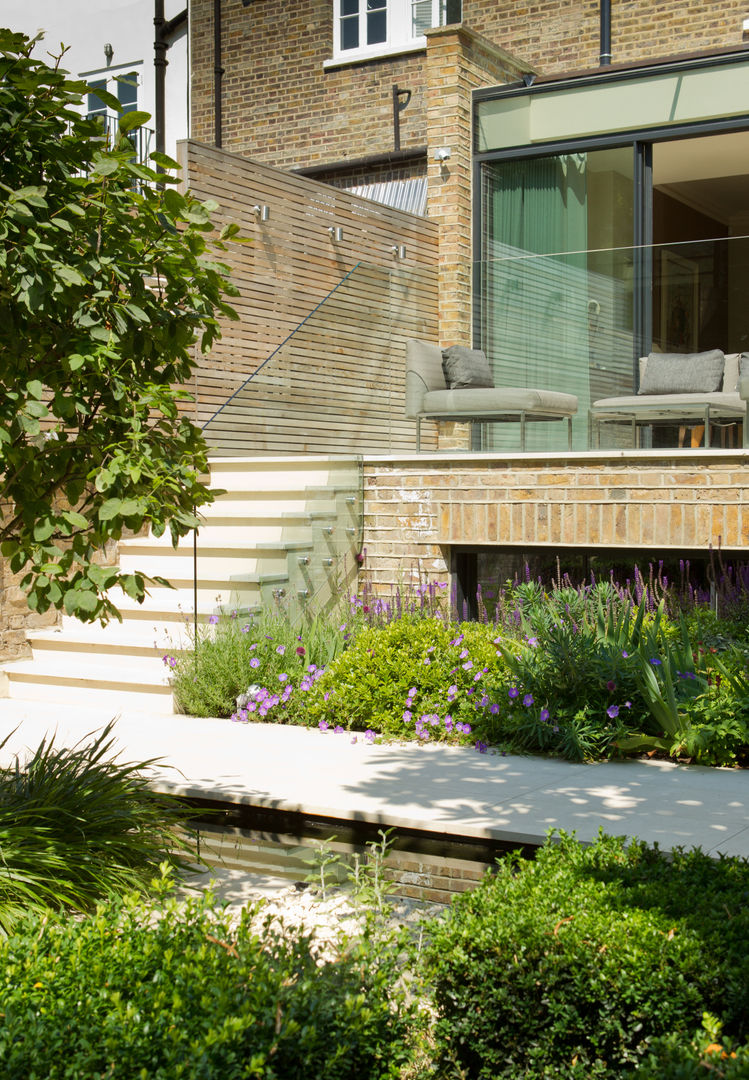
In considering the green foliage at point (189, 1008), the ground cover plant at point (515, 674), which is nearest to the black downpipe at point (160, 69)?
the ground cover plant at point (515, 674)

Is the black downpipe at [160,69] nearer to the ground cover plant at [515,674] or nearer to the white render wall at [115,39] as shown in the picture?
the white render wall at [115,39]

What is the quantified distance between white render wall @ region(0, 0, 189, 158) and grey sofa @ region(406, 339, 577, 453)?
26.8ft

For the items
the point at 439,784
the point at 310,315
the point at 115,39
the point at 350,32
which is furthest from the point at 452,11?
the point at 439,784

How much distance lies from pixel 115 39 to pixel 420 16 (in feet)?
16.6

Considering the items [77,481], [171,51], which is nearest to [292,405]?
[77,481]

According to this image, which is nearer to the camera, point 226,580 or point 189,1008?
point 189,1008

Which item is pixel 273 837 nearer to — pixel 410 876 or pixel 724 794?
pixel 410 876

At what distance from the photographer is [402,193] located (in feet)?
45.8

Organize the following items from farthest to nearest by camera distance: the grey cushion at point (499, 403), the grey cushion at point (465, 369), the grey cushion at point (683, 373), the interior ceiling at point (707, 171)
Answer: the interior ceiling at point (707, 171)
the grey cushion at point (465, 369)
the grey cushion at point (499, 403)
the grey cushion at point (683, 373)

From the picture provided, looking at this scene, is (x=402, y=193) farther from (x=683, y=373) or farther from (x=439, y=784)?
(x=439, y=784)

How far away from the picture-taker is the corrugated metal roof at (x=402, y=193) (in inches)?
541

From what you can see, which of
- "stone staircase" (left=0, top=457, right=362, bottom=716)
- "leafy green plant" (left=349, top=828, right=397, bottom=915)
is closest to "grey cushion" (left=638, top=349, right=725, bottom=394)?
"stone staircase" (left=0, top=457, right=362, bottom=716)

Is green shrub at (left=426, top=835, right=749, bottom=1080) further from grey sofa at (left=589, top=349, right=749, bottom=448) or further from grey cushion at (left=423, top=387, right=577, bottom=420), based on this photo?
grey cushion at (left=423, top=387, right=577, bottom=420)

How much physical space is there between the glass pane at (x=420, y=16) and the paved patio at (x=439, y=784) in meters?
10.7
